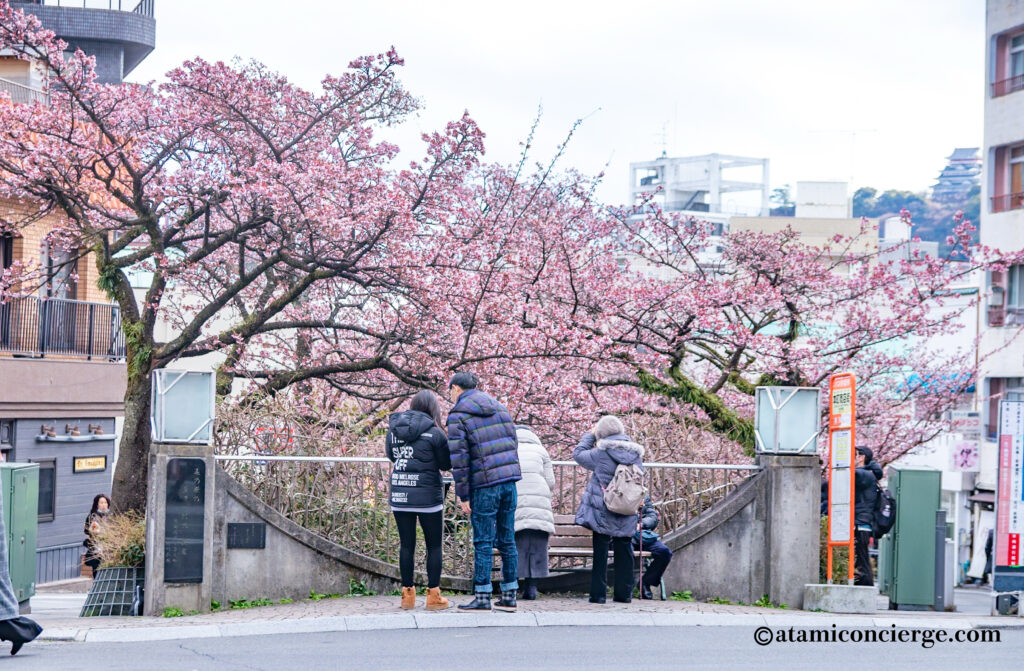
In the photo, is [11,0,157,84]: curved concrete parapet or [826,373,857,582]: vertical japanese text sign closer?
[826,373,857,582]: vertical japanese text sign

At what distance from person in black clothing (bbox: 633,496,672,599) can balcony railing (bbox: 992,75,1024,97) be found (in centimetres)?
3305

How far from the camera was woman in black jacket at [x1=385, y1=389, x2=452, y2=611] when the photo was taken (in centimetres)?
1091

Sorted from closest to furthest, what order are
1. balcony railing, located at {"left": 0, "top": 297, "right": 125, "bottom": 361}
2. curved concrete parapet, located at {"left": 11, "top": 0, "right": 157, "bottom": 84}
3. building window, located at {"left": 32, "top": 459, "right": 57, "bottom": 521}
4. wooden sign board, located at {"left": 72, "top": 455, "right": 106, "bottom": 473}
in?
balcony railing, located at {"left": 0, "top": 297, "right": 125, "bottom": 361}
building window, located at {"left": 32, "top": 459, "right": 57, "bottom": 521}
wooden sign board, located at {"left": 72, "top": 455, "right": 106, "bottom": 473}
curved concrete parapet, located at {"left": 11, "top": 0, "right": 157, "bottom": 84}

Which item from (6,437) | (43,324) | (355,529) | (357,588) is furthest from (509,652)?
(43,324)

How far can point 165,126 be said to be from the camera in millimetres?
17578

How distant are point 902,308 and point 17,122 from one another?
1348 cm

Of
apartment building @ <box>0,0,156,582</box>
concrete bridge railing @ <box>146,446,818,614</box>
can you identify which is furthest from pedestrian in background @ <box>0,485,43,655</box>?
apartment building @ <box>0,0,156,582</box>

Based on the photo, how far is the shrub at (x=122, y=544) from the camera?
11.6 m

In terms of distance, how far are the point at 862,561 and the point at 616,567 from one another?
4.17 m

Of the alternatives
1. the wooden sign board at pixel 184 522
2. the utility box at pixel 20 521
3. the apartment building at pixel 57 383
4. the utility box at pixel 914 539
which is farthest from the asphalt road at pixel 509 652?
the apartment building at pixel 57 383

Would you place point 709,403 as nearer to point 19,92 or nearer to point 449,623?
point 449,623

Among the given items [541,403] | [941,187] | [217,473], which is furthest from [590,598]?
[941,187]

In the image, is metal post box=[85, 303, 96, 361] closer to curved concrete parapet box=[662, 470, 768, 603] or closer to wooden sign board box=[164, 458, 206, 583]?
wooden sign board box=[164, 458, 206, 583]

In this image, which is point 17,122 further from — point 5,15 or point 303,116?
point 303,116
